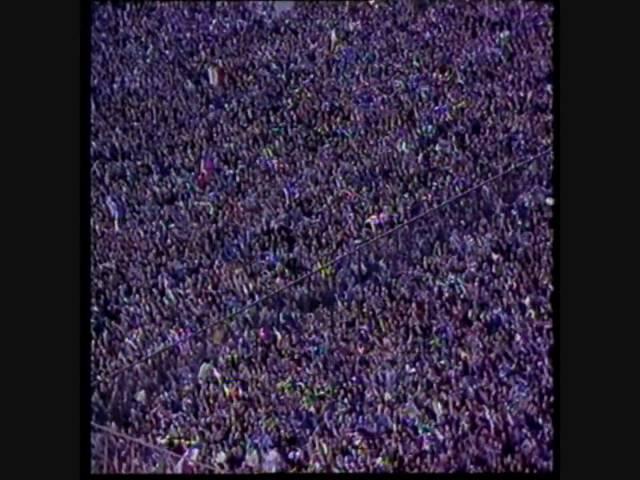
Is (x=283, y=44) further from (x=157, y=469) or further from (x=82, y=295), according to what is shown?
(x=157, y=469)

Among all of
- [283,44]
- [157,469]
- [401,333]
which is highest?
[283,44]

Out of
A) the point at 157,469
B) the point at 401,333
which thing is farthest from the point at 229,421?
the point at 401,333

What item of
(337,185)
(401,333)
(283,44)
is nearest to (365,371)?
(401,333)

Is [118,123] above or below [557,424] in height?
above

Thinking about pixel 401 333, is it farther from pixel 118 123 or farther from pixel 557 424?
pixel 118 123

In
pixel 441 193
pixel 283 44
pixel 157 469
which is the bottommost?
pixel 157 469

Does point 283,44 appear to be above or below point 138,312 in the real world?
above
